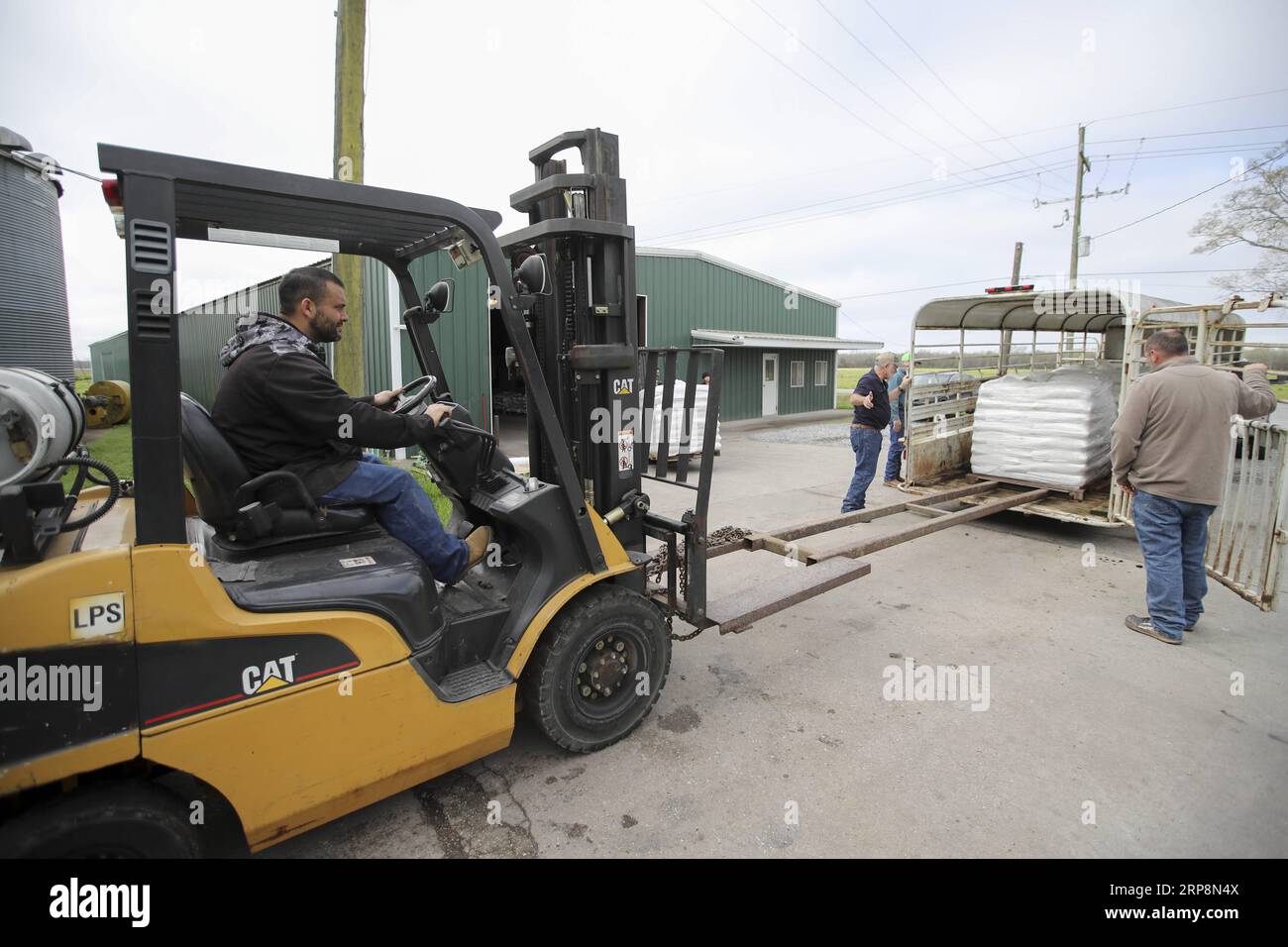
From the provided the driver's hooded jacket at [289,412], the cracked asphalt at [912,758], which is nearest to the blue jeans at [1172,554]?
the cracked asphalt at [912,758]

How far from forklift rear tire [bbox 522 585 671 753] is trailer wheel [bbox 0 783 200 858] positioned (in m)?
1.46

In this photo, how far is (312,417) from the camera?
2.62 metres

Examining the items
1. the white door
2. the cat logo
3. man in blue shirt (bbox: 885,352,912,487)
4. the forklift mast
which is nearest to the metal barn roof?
the white door

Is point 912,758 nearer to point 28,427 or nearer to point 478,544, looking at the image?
point 478,544

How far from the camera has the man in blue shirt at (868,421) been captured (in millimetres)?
8008

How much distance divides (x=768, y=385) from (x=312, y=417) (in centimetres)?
2183

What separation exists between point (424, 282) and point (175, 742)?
1226 centimetres

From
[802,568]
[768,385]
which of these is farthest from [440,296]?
[768,385]

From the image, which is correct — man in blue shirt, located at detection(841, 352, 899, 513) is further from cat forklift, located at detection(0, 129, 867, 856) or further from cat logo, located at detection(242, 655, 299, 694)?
cat logo, located at detection(242, 655, 299, 694)

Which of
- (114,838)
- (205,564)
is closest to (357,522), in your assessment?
(205,564)

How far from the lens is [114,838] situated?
2.14 meters

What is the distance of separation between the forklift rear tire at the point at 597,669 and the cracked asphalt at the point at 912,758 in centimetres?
18

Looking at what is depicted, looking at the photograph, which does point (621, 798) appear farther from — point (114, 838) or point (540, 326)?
point (540, 326)

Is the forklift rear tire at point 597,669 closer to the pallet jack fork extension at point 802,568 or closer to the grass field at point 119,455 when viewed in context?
the pallet jack fork extension at point 802,568
